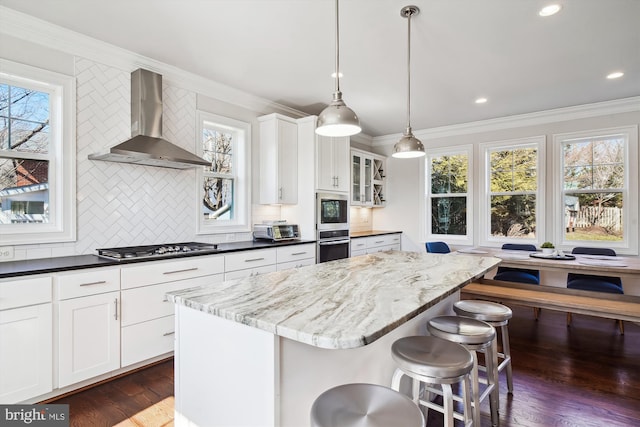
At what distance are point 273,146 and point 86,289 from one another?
2444mm

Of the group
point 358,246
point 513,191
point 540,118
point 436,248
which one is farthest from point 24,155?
point 540,118

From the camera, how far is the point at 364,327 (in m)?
1.04

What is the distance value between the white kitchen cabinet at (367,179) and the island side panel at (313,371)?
12.5 ft

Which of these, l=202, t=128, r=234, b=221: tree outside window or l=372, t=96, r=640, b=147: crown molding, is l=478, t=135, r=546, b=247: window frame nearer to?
l=372, t=96, r=640, b=147: crown molding

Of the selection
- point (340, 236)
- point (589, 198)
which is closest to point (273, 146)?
point (340, 236)

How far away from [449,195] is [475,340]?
13.5ft

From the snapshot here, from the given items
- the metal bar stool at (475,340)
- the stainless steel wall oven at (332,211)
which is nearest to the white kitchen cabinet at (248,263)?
the stainless steel wall oven at (332,211)

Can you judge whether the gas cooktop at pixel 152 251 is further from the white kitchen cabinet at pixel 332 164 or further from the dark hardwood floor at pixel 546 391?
the white kitchen cabinet at pixel 332 164

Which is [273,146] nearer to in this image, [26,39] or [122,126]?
[122,126]

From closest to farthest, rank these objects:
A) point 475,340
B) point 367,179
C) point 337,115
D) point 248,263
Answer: point 475,340
point 337,115
point 248,263
point 367,179

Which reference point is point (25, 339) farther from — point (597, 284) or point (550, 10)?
point (597, 284)

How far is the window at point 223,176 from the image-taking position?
3.67 m

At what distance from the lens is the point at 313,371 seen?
1256 millimetres

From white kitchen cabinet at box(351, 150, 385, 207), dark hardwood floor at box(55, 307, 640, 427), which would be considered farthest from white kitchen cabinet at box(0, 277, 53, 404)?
white kitchen cabinet at box(351, 150, 385, 207)
